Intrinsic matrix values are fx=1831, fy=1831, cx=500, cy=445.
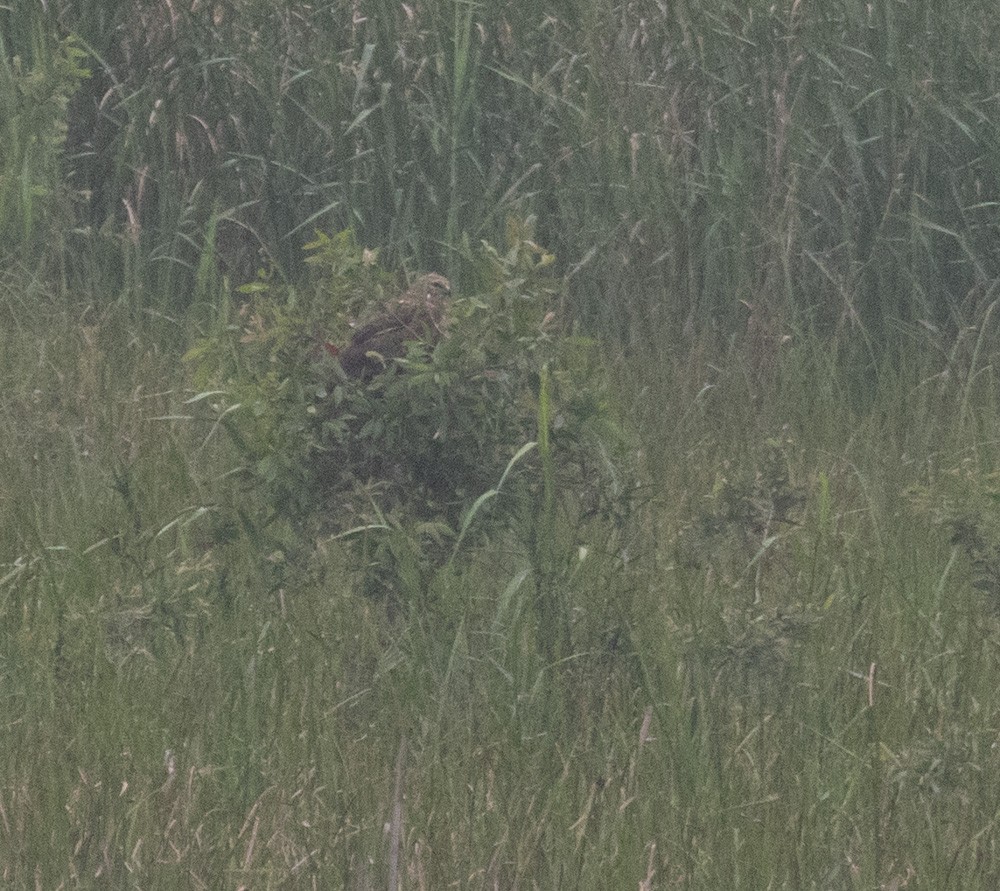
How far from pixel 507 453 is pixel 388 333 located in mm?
302

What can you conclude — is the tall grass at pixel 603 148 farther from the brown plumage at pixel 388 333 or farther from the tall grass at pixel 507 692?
the brown plumage at pixel 388 333

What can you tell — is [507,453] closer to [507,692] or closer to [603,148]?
[507,692]

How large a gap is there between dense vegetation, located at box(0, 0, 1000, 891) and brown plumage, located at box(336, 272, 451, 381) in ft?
0.20

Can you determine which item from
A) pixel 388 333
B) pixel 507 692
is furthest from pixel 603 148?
pixel 507 692

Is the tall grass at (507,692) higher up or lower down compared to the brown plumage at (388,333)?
lower down

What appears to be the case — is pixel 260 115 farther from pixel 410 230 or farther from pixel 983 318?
pixel 983 318

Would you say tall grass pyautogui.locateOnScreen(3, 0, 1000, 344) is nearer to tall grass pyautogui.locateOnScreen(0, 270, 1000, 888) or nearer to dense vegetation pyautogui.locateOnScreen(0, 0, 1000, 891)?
dense vegetation pyautogui.locateOnScreen(0, 0, 1000, 891)

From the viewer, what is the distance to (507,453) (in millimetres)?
3275

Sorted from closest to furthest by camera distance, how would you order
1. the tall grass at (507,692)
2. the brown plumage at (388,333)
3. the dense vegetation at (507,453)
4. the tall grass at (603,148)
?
1. the tall grass at (507,692)
2. the dense vegetation at (507,453)
3. the brown plumage at (388,333)
4. the tall grass at (603,148)

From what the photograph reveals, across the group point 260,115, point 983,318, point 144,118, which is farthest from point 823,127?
point 144,118

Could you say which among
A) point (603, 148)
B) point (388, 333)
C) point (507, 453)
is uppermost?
point (388, 333)

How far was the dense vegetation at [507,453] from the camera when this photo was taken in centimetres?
257

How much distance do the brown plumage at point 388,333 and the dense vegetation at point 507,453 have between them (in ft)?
0.20

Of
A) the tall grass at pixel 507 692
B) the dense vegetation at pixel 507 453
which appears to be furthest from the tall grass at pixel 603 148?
the tall grass at pixel 507 692
